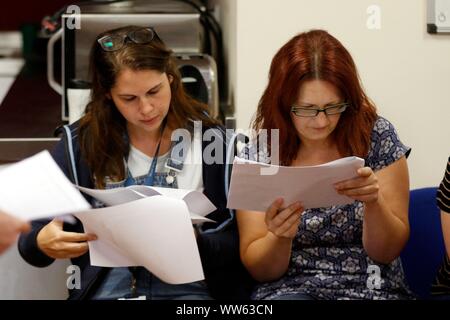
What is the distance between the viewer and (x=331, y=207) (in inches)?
67.2

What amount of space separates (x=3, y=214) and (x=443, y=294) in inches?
41.5

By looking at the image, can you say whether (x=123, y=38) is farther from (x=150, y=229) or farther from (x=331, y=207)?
(x=331, y=207)

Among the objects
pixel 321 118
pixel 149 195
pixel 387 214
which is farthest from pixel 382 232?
pixel 149 195

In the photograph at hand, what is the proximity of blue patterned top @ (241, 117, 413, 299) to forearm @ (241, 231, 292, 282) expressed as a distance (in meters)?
0.03

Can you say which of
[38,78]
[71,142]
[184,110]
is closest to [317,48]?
[184,110]

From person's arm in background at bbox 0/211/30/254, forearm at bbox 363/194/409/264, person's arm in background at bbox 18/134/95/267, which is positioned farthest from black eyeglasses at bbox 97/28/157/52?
person's arm in background at bbox 0/211/30/254

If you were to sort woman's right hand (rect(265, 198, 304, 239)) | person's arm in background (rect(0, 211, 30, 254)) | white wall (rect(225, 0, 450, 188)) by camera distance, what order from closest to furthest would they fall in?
person's arm in background (rect(0, 211, 30, 254)) → woman's right hand (rect(265, 198, 304, 239)) → white wall (rect(225, 0, 450, 188))

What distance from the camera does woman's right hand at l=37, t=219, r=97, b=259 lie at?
1600 millimetres

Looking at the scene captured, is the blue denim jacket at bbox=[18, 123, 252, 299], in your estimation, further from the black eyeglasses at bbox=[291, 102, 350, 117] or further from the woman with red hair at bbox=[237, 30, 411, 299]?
the black eyeglasses at bbox=[291, 102, 350, 117]

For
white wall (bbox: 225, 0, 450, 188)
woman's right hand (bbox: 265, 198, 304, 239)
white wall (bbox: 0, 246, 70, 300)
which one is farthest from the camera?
white wall (bbox: 0, 246, 70, 300)

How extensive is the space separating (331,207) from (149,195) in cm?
40

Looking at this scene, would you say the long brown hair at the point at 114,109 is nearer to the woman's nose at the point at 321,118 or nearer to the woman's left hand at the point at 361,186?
the woman's nose at the point at 321,118

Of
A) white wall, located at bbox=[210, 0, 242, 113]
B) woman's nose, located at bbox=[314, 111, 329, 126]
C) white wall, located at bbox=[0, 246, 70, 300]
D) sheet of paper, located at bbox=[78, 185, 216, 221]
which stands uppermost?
white wall, located at bbox=[210, 0, 242, 113]

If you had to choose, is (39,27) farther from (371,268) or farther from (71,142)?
(371,268)
